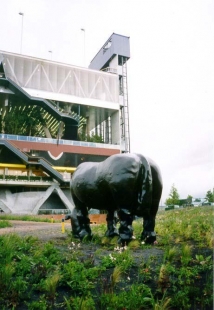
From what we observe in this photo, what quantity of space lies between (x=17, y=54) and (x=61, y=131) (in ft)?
39.3

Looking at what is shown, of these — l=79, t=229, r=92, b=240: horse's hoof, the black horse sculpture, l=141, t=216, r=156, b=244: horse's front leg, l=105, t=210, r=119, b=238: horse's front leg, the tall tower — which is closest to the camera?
the black horse sculpture

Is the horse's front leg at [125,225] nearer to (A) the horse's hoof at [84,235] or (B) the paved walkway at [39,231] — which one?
(A) the horse's hoof at [84,235]

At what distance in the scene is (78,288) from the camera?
362 centimetres

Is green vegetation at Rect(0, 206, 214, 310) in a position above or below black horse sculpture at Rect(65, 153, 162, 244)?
below

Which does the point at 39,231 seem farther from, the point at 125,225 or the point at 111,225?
the point at 125,225

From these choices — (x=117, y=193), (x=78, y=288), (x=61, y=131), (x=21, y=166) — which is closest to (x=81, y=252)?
(x=117, y=193)

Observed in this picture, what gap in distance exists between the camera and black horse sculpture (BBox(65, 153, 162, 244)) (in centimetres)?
547

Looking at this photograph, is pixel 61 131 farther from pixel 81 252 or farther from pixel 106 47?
pixel 81 252

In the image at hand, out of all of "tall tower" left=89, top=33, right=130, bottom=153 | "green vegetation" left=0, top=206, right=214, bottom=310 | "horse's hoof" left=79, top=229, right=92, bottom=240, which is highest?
"tall tower" left=89, top=33, right=130, bottom=153

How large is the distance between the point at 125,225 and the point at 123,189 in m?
0.70

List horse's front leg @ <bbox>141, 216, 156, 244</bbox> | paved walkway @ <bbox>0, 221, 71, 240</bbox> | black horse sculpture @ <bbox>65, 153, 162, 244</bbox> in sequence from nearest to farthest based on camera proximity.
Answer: black horse sculpture @ <bbox>65, 153, 162, 244</bbox>, horse's front leg @ <bbox>141, 216, 156, 244</bbox>, paved walkway @ <bbox>0, 221, 71, 240</bbox>

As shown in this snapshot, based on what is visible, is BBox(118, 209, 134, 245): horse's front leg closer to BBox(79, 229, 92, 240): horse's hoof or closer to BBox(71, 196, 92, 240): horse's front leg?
BBox(79, 229, 92, 240): horse's hoof

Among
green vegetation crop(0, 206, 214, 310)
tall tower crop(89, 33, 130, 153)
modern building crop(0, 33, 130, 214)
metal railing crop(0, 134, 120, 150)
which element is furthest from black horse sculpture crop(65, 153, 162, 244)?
tall tower crop(89, 33, 130, 153)

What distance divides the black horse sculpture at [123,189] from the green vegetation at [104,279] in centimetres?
69
